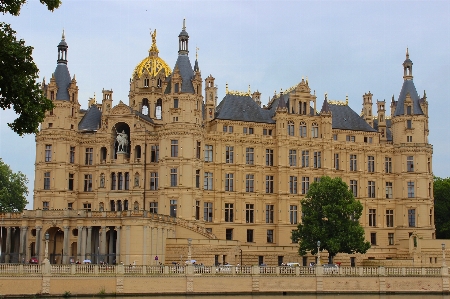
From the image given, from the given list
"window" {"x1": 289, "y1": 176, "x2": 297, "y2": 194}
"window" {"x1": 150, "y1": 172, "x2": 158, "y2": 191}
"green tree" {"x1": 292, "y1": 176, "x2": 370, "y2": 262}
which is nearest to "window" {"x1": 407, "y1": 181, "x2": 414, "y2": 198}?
"window" {"x1": 289, "y1": 176, "x2": 297, "y2": 194}

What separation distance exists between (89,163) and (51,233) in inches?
501

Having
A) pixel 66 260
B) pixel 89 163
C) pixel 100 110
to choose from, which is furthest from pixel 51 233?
pixel 100 110

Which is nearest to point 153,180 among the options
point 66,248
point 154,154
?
point 154,154

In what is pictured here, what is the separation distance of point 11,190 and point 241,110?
116 ft

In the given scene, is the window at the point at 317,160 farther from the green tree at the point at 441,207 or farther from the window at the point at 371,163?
the green tree at the point at 441,207

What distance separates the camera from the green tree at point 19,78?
26.6 meters

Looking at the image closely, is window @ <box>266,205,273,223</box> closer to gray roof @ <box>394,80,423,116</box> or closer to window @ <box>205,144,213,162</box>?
window @ <box>205,144,213,162</box>

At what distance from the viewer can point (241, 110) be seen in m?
81.7

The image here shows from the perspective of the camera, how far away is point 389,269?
5819 centimetres

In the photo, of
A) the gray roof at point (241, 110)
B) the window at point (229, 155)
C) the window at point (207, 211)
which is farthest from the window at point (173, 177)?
the gray roof at point (241, 110)

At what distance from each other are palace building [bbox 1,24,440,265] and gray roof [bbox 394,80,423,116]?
0.14 meters

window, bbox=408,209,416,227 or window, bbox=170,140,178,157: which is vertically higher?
window, bbox=170,140,178,157

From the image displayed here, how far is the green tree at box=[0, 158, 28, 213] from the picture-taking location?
94069 mm

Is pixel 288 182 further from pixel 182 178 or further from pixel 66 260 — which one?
pixel 66 260
